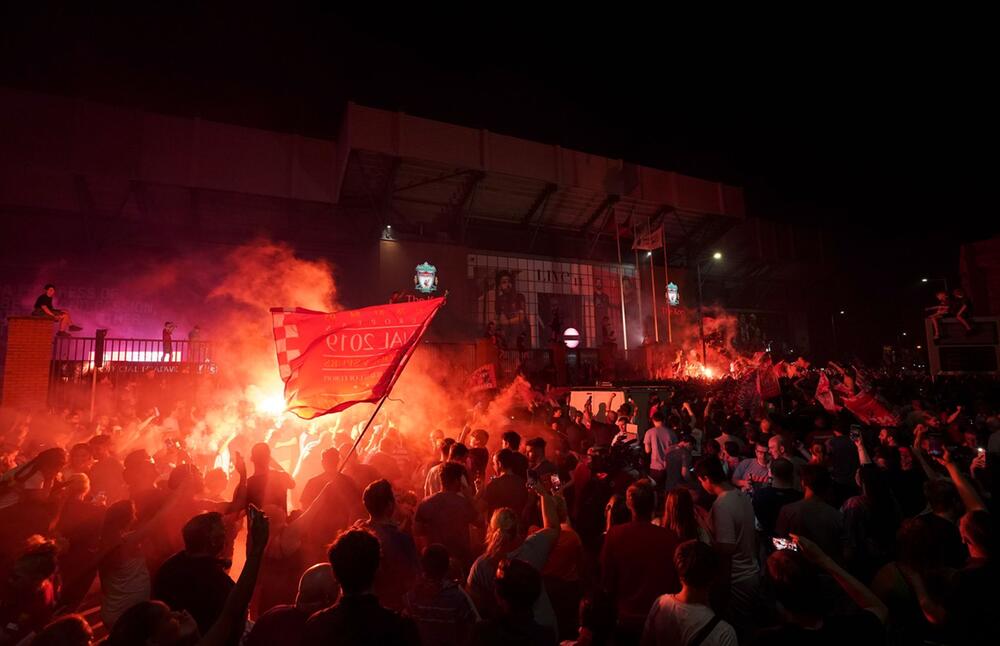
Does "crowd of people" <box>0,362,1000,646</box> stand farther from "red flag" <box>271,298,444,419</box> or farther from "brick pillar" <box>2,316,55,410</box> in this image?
"brick pillar" <box>2,316,55,410</box>

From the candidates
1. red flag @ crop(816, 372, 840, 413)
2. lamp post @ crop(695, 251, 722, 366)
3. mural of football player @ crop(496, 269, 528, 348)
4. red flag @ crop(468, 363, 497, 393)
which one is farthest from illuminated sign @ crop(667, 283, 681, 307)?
red flag @ crop(816, 372, 840, 413)

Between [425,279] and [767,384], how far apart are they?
14306 millimetres

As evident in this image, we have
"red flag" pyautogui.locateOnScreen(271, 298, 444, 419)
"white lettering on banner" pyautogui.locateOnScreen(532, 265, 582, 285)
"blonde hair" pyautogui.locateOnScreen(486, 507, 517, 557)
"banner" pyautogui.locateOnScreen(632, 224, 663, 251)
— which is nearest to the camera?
"blonde hair" pyautogui.locateOnScreen(486, 507, 517, 557)

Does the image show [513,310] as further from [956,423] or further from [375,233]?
[956,423]

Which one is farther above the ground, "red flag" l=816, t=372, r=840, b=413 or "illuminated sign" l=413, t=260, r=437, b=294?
"illuminated sign" l=413, t=260, r=437, b=294

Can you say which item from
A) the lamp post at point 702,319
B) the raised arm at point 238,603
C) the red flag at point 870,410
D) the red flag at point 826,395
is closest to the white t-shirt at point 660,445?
the red flag at point 870,410

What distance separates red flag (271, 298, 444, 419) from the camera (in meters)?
5.13

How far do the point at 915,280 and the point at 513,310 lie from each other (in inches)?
1161

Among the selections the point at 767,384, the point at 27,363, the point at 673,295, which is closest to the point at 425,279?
the point at 27,363

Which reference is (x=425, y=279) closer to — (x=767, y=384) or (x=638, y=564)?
(x=767, y=384)

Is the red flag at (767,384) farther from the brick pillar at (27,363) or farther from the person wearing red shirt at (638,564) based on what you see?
the brick pillar at (27,363)

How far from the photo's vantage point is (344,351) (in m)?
5.57

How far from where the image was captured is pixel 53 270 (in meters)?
17.2

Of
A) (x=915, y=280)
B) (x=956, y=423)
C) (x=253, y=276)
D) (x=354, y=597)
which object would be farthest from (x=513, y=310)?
(x=915, y=280)
